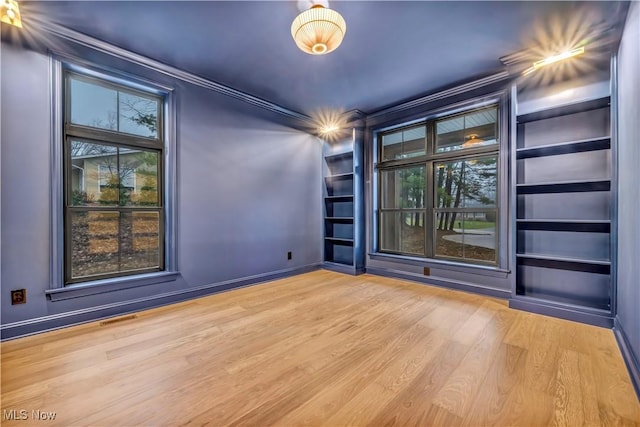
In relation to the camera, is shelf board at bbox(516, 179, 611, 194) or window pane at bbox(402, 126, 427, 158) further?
window pane at bbox(402, 126, 427, 158)

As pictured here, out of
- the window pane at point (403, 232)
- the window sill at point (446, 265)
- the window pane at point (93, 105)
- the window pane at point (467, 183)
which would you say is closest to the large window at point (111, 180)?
the window pane at point (93, 105)

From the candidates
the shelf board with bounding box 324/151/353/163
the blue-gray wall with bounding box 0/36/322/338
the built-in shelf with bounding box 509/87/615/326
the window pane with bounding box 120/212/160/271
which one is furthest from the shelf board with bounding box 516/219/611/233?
the window pane with bounding box 120/212/160/271

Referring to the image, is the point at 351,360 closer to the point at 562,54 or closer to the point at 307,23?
the point at 307,23

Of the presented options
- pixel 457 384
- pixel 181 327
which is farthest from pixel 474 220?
pixel 181 327

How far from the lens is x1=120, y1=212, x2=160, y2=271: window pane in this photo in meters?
2.63

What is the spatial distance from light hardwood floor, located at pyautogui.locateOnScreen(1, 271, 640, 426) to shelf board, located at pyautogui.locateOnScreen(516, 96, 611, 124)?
1.92 meters

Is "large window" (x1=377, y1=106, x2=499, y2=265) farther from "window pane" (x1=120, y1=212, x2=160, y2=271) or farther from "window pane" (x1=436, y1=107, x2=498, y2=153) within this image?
"window pane" (x1=120, y1=212, x2=160, y2=271)

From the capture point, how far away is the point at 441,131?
11.6 ft

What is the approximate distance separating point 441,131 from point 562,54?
1.32m

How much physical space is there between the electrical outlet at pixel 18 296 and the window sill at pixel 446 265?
3.71 m

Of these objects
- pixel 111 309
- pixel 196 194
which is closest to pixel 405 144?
pixel 196 194

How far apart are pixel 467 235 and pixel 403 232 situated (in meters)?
0.86

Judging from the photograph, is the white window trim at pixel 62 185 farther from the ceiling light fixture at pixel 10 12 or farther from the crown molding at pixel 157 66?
the ceiling light fixture at pixel 10 12

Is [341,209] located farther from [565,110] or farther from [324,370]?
[324,370]
